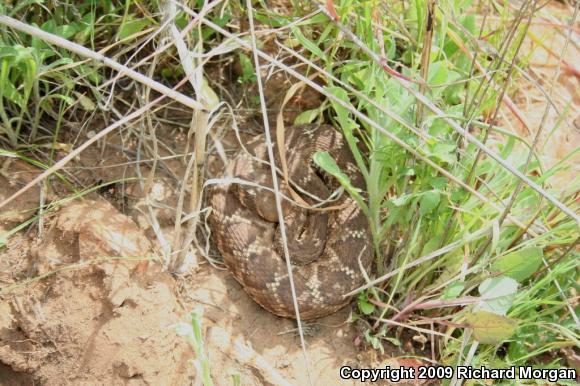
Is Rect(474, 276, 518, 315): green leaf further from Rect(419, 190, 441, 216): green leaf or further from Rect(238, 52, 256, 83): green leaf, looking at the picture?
Rect(238, 52, 256, 83): green leaf

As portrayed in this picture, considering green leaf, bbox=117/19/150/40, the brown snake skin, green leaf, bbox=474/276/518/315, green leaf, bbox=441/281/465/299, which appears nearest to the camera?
green leaf, bbox=474/276/518/315

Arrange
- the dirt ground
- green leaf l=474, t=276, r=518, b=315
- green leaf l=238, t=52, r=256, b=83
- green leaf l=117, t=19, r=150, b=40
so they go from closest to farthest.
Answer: green leaf l=474, t=276, r=518, b=315
the dirt ground
green leaf l=117, t=19, r=150, b=40
green leaf l=238, t=52, r=256, b=83

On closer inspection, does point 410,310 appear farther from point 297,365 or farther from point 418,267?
point 297,365

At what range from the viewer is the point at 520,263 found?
8.97 ft

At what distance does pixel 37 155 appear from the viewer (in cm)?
316

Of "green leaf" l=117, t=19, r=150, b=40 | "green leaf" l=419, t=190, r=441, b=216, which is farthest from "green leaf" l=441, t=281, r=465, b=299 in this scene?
"green leaf" l=117, t=19, r=150, b=40

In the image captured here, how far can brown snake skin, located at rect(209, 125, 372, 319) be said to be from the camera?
3.20 metres

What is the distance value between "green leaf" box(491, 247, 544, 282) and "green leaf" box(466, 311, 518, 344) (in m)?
0.32

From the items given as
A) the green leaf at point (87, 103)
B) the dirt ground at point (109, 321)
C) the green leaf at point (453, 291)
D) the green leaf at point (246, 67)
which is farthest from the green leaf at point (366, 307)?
the green leaf at point (87, 103)

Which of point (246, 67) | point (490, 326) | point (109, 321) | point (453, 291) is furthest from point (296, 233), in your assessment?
point (490, 326)

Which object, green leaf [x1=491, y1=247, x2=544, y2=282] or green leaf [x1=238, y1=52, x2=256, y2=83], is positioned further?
green leaf [x1=238, y1=52, x2=256, y2=83]

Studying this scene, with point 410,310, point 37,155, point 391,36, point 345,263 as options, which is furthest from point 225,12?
point 410,310

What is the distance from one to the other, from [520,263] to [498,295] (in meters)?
0.25

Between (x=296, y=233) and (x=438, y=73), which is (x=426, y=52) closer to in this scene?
(x=438, y=73)
